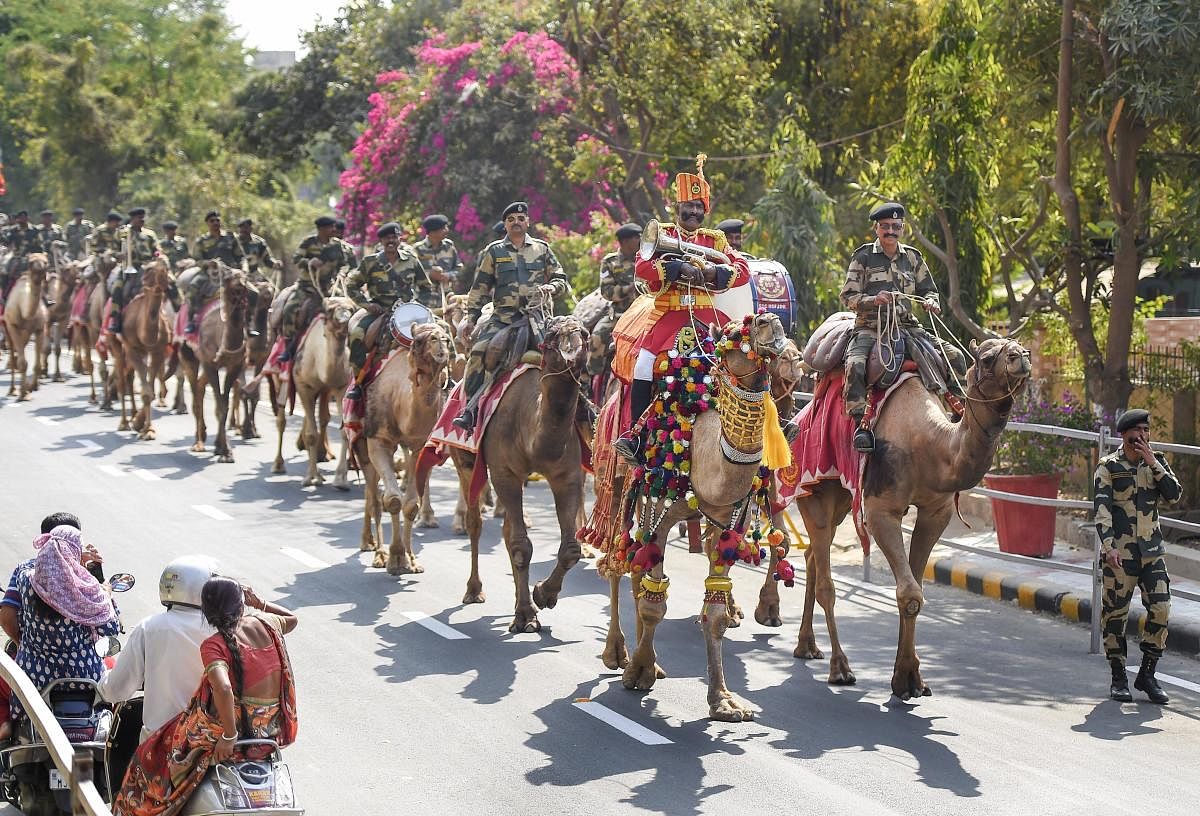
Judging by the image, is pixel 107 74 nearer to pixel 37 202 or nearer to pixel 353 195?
pixel 37 202

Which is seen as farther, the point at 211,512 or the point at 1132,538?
the point at 211,512

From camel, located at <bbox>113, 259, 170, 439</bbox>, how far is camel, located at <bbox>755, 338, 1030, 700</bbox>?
14175mm

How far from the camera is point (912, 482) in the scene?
11141 millimetres

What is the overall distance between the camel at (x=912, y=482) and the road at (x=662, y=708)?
39cm

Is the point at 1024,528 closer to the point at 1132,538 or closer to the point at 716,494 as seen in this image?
the point at 1132,538

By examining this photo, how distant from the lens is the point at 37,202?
5394 centimetres

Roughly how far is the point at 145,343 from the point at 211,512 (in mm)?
7284

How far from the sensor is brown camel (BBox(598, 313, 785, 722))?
31.9 ft

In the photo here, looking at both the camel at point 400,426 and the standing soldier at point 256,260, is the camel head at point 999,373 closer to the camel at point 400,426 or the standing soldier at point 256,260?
the camel at point 400,426

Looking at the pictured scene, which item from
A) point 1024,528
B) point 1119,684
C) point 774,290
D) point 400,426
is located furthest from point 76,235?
point 1119,684

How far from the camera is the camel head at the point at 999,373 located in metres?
10.1

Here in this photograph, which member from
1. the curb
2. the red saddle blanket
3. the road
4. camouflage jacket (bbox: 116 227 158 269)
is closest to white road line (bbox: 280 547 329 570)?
the road

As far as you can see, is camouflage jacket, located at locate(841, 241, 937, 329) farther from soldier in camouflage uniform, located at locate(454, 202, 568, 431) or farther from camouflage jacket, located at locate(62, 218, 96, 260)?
camouflage jacket, located at locate(62, 218, 96, 260)

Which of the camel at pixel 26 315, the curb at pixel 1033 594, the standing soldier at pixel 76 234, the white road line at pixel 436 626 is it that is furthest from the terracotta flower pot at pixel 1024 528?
the standing soldier at pixel 76 234
